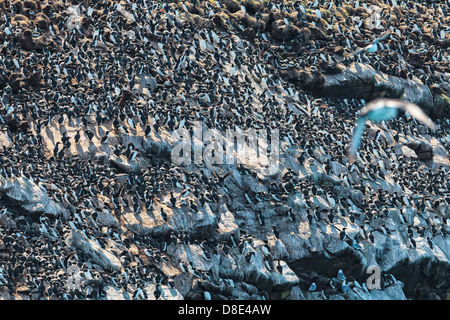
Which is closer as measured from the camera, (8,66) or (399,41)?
(8,66)

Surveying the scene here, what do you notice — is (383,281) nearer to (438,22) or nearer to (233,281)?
(233,281)

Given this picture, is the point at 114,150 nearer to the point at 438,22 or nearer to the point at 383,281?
the point at 383,281

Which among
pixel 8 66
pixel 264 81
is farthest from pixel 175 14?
pixel 8 66

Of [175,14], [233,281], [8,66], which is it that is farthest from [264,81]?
[233,281]
